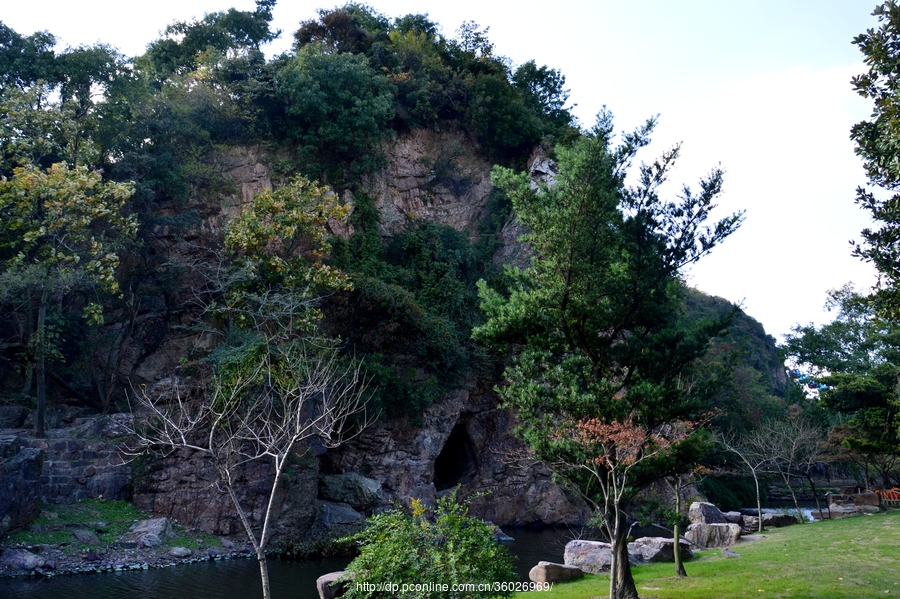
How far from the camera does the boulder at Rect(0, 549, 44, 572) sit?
555 inches

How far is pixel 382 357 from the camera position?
75.7 feet

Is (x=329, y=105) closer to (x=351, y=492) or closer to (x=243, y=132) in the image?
(x=243, y=132)

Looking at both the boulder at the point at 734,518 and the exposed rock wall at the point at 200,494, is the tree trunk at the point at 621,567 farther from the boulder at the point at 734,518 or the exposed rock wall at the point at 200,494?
the boulder at the point at 734,518

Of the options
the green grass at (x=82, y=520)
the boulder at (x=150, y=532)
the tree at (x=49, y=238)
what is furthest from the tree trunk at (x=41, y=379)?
the boulder at (x=150, y=532)

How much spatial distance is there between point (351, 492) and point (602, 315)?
14.0 m

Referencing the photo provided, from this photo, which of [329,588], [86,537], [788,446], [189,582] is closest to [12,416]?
[86,537]

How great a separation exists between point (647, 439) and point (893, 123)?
16.9 ft

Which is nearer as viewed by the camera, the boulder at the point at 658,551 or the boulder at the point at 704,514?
the boulder at the point at 658,551

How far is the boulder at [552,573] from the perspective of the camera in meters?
13.0

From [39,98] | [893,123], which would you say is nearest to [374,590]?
[893,123]

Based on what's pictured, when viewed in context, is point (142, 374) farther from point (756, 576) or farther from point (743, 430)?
point (743, 430)

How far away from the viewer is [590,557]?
577 inches

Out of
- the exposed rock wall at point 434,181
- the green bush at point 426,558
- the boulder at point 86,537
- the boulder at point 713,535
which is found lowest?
the boulder at point 713,535

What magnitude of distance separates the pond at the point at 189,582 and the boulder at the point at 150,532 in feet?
4.31
